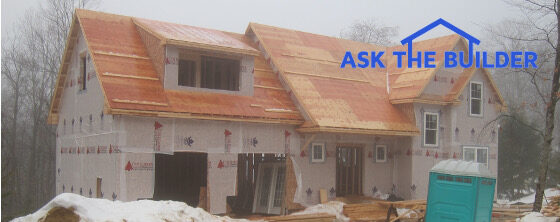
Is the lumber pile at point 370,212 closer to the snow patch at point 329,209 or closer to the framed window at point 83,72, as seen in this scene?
the snow patch at point 329,209

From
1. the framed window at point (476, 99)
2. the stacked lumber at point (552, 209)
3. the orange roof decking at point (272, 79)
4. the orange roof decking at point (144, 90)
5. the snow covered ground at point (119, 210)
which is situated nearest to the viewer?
the snow covered ground at point (119, 210)

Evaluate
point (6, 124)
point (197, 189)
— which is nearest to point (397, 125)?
point (197, 189)

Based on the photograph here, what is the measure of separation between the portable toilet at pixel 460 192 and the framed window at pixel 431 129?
6376 millimetres

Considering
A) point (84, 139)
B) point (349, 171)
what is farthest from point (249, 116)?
point (349, 171)

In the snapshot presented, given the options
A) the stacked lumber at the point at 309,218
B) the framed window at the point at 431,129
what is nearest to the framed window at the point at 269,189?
the stacked lumber at the point at 309,218

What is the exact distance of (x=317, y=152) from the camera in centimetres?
1889

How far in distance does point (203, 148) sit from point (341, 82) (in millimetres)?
6942

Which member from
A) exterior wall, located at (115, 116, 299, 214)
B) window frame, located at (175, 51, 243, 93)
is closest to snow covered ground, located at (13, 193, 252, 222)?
exterior wall, located at (115, 116, 299, 214)

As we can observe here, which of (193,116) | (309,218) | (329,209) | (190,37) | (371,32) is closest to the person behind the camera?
(193,116)

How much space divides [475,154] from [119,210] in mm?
15566

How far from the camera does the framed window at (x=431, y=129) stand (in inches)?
826

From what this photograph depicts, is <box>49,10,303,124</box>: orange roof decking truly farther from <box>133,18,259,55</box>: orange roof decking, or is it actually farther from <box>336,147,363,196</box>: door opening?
<box>336,147,363,196</box>: door opening

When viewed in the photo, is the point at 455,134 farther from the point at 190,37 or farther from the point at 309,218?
the point at 190,37

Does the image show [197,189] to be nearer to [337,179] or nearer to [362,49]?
[337,179]
